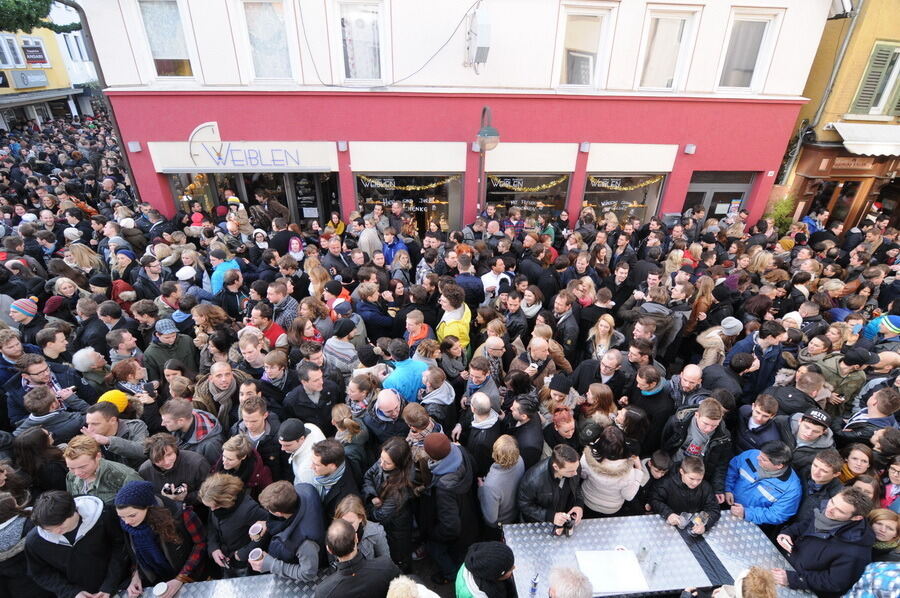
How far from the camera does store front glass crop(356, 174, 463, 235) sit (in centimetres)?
1030

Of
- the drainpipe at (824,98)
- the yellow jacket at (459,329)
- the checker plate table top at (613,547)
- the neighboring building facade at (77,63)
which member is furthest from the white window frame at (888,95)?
the neighboring building facade at (77,63)

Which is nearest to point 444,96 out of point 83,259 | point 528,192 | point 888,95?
point 528,192

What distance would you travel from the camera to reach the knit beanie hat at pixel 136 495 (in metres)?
2.83

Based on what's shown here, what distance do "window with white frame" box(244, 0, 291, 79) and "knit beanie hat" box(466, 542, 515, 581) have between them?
31.5ft

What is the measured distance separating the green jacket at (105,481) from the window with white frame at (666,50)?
11147mm

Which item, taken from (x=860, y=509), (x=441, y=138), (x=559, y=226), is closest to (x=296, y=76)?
(x=441, y=138)

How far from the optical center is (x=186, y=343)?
4906 millimetres

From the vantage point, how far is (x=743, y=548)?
3326mm

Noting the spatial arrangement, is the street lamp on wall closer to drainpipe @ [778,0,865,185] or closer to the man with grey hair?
the man with grey hair

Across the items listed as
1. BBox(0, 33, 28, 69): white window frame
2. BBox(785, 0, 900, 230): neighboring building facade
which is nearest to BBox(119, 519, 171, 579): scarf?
BBox(785, 0, 900, 230): neighboring building facade

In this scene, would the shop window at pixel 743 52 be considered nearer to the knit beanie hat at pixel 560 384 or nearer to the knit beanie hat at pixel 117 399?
the knit beanie hat at pixel 560 384

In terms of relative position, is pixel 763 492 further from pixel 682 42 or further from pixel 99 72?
pixel 99 72

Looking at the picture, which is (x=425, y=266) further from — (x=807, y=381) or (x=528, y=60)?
(x=528, y=60)

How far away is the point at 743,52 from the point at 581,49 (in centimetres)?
374
